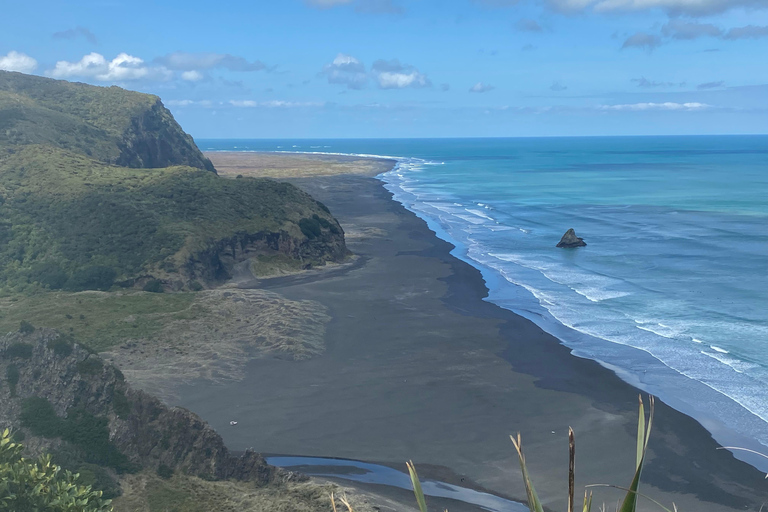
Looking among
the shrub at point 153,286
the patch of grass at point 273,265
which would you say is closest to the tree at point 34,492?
the shrub at point 153,286

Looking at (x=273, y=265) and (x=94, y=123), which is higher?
(x=94, y=123)

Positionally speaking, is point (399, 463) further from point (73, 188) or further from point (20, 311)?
point (73, 188)

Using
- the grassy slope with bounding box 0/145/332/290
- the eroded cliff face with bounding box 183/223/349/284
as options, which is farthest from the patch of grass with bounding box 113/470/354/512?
the eroded cliff face with bounding box 183/223/349/284

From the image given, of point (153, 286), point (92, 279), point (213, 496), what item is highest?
point (92, 279)

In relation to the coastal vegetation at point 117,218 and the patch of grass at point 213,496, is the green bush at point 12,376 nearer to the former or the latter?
the patch of grass at point 213,496

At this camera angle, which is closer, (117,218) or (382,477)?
(382,477)

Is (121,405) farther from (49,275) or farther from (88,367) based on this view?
(49,275)

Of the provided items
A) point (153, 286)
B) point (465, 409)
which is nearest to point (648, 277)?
point (465, 409)

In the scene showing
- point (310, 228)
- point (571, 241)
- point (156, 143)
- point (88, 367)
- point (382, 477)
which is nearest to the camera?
point (88, 367)
